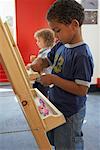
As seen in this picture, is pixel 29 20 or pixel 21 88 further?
pixel 29 20

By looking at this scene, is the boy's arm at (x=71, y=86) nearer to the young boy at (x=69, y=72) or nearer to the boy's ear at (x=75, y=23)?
the young boy at (x=69, y=72)

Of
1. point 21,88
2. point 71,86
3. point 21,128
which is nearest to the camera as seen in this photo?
point 21,88

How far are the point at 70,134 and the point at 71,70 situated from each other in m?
0.30

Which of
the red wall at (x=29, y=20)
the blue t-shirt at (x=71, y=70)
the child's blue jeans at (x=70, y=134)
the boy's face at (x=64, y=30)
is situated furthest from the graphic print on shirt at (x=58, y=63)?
the red wall at (x=29, y=20)

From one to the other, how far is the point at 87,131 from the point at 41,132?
75.5 inches

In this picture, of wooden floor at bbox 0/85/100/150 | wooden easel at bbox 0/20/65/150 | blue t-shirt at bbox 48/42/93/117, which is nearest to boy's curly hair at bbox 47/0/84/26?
blue t-shirt at bbox 48/42/93/117

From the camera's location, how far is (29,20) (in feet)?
15.9

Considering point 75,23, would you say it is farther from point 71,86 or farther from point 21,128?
point 21,128

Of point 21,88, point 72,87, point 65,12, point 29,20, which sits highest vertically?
point 65,12

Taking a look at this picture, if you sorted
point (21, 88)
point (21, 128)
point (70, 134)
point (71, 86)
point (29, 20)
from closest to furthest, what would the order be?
point (21, 88)
point (71, 86)
point (70, 134)
point (21, 128)
point (29, 20)

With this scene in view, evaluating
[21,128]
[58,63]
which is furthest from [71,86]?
[21,128]

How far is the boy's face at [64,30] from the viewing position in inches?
46.1

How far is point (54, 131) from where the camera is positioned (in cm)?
134

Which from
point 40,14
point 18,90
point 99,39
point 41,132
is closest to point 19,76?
point 18,90
